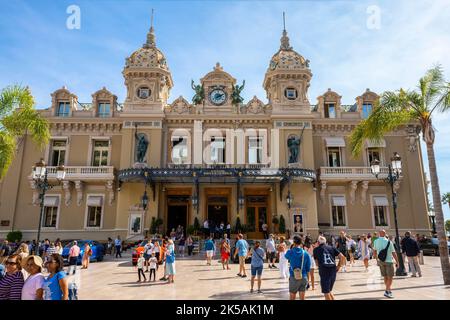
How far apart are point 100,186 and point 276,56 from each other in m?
19.9

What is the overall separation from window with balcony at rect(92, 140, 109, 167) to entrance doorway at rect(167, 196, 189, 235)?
259 inches

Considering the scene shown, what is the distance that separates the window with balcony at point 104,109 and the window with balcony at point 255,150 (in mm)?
12952

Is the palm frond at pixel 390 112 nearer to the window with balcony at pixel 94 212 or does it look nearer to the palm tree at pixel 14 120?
the palm tree at pixel 14 120

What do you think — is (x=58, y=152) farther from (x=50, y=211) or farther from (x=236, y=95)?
(x=236, y=95)

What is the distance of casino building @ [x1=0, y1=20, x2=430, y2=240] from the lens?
2600 cm

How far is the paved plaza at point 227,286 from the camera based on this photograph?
9.76m

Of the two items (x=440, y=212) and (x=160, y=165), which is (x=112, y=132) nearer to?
(x=160, y=165)

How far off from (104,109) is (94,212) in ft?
30.3

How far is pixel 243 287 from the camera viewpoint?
11.3 meters

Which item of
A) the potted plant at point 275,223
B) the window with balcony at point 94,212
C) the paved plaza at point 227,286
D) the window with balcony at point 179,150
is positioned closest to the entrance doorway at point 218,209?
the window with balcony at point 179,150

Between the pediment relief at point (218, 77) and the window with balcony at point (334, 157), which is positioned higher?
the pediment relief at point (218, 77)

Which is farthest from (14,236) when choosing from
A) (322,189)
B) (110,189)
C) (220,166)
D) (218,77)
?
(322,189)

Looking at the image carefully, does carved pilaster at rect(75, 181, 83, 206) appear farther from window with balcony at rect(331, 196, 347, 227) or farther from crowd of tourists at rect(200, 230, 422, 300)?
window with balcony at rect(331, 196, 347, 227)

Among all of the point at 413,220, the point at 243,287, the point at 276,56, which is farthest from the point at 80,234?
the point at 413,220
